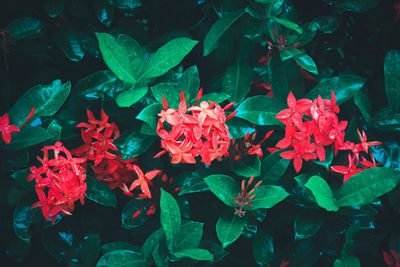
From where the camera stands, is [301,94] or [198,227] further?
[301,94]

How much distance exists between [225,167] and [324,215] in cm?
36

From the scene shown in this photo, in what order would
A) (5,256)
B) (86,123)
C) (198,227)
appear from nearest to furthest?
(198,227)
(86,123)
(5,256)

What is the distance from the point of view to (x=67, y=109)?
118 centimetres

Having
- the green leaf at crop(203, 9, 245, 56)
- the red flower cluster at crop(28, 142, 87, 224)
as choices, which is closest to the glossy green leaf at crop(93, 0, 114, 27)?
the green leaf at crop(203, 9, 245, 56)

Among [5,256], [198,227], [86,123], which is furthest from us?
[5,256]

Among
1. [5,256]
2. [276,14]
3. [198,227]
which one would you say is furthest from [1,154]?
[276,14]

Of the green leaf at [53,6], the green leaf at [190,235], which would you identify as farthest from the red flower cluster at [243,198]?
the green leaf at [53,6]

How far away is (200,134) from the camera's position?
2.98 feet

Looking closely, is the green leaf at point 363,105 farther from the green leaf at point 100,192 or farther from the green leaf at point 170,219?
the green leaf at point 100,192

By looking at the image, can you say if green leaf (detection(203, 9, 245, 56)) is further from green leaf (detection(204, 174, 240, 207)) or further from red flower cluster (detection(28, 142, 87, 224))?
red flower cluster (detection(28, 142, 87, 224))

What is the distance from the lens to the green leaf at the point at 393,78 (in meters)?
1.16

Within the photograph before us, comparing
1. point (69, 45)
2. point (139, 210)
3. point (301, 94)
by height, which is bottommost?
point (139, 210)

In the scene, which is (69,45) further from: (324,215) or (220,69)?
(324,215)

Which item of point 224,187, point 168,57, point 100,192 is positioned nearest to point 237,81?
point 168,57
